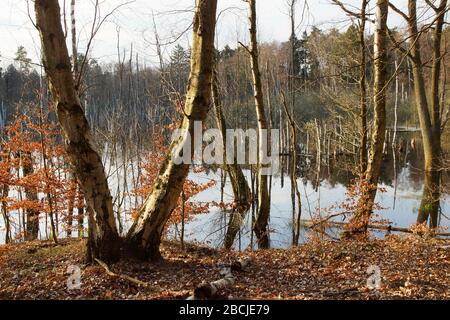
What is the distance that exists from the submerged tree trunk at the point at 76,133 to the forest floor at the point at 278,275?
42cm

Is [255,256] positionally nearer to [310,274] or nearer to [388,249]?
[310,274]

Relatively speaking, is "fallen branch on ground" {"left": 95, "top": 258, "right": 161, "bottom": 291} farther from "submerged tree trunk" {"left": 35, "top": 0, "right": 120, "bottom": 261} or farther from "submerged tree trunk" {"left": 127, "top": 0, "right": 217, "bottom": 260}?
"submerged tree trunk" {"left": 127, "top": 0, "right": 217, "bottom": 260}

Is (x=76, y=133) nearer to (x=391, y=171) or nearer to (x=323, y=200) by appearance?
(x=323, y=200)

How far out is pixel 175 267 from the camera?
6062 millimetres

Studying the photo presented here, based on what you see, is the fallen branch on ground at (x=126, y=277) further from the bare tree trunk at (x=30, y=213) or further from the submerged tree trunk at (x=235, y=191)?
the bare tree trunk at (x=30, y=213)

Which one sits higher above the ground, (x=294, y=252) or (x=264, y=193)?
(x=264, y=193)

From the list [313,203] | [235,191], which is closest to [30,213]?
[235,191]

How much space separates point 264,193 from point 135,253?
17.6 ft

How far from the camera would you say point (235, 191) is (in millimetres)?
14672

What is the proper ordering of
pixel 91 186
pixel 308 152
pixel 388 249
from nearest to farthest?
pixel 91 186, pixel 388 249, pixel 308 152

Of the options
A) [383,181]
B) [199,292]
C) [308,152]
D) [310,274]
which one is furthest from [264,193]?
[308,152]

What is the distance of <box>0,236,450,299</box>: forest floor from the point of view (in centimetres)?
475

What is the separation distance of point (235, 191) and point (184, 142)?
28.8ft
